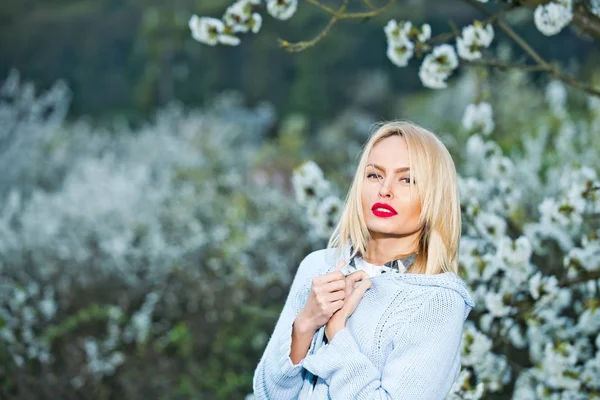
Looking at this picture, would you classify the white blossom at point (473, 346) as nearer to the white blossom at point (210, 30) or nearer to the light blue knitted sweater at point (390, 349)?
the light blue knitted sweater at point (390, 349)

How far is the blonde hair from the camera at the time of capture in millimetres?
1493

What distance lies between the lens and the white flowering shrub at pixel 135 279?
3.85m

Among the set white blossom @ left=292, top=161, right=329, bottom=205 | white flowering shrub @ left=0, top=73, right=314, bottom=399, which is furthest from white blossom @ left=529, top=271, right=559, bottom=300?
white flowering shrub @ left=0, top=73, right=314, bottom=399

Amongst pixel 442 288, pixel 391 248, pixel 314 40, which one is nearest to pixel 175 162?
pixel 314 40

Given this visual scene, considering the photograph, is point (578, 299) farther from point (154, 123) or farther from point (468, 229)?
point (154, 123)

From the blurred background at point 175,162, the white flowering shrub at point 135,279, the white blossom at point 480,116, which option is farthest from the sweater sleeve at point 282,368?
the white flowering shrub at point 135,279

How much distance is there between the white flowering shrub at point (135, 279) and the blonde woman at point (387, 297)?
1.98 m

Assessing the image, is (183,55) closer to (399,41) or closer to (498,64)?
(399,41)

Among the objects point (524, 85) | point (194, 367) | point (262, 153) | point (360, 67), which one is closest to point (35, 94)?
point (262, 153)

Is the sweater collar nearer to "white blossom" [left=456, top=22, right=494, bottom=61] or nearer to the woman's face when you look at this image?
the woman's face

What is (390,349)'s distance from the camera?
1436 mm

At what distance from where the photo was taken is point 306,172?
2.77 metres

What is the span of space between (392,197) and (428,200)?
2.6 inches

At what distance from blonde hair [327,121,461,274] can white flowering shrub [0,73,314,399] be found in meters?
2.01
